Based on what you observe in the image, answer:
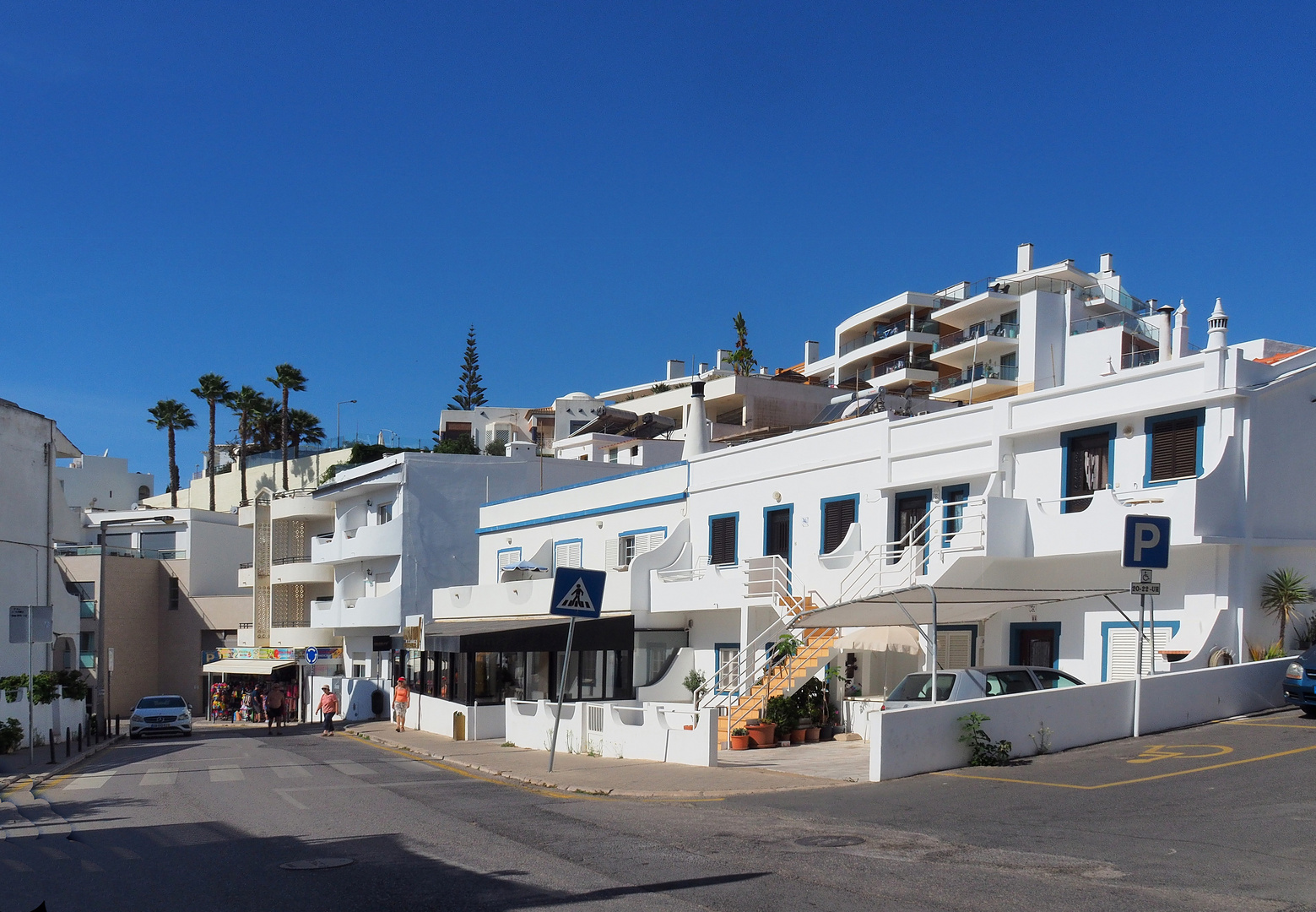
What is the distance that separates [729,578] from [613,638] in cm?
407

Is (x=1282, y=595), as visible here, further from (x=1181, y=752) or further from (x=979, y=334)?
(x=979, y=334)

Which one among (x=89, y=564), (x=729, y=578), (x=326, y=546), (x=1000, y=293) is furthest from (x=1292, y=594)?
(x=89, y=564)

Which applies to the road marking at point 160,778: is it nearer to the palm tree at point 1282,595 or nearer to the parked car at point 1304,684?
the parked car at point 1304,684

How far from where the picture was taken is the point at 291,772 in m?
20.7

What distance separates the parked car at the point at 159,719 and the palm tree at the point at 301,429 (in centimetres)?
4700

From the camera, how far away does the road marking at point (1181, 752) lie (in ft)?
49.2

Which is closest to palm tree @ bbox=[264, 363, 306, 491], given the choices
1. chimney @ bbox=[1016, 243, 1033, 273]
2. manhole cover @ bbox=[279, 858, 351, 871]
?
chimney @ bbox=[1016, 243, 1033, 273]

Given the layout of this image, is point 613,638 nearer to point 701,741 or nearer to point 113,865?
point 701,741

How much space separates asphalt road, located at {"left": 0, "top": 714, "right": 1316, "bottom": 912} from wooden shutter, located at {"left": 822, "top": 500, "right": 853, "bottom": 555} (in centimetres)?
976

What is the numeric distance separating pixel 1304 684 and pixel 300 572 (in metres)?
43.8

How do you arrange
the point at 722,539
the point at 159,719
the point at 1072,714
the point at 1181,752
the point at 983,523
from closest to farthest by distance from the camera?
the point at 1181,752 < the point at 1072,714 < the point at 983,523 < the point at 722,539 < the point at 159,719

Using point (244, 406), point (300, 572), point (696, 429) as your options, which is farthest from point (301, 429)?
point (696, 429)

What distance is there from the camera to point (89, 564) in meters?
58.6

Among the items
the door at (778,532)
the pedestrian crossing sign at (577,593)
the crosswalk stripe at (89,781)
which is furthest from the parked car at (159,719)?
the pedestrian crossing sign at (577,593)
